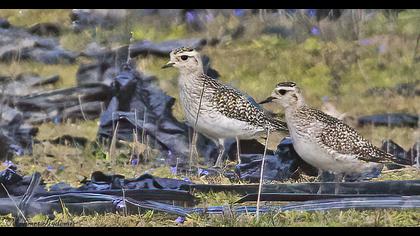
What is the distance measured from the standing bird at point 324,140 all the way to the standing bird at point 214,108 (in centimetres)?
17

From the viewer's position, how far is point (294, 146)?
12969 mm

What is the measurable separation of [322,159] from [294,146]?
0.78 ft

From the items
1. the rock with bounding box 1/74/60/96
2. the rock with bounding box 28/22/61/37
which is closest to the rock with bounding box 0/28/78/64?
the rock with bounding box 28/22/61/37

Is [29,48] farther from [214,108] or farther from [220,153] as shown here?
[220,153]

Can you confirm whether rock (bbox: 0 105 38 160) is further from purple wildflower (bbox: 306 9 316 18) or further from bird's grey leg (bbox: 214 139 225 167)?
purple wildflower (bbox: 306 9 316 18)

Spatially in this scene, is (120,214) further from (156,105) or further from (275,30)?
(275,30)

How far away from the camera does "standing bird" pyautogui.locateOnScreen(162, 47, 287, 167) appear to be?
515 inches

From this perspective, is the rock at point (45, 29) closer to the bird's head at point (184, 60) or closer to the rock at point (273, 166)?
the bird's head at point (184, 60)

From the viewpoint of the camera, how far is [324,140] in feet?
42.3

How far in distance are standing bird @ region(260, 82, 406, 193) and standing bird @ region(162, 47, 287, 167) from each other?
17 centimetres

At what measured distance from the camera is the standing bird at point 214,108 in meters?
13.1

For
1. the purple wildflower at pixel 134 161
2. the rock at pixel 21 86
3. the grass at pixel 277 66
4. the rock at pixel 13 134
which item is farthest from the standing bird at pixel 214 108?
the rock at pixel 13 134

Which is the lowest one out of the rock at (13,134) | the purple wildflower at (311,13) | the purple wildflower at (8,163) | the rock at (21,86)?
the purple wildflower at (8,163)
